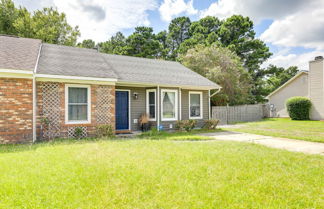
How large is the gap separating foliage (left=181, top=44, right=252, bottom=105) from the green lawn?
13876mm

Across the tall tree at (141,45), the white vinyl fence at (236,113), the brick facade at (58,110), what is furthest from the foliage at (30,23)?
the white vinyl fence at (236,113)

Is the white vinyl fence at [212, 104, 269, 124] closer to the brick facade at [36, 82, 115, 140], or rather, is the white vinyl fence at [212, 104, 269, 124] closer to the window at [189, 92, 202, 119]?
the window at [189, 92, 202, 119]

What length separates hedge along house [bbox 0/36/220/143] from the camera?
25.5ft

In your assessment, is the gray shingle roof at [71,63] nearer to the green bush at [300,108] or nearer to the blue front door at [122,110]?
the blue front door at [122,110]

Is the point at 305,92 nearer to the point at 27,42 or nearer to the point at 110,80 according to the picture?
the point at 110,80

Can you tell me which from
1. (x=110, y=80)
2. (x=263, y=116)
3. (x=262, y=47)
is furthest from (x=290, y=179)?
(x=262, y=47)

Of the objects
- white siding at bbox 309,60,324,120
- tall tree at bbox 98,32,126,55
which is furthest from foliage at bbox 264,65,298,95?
tall tree at bbox 98,32,126,55

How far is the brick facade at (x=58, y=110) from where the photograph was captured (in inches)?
336

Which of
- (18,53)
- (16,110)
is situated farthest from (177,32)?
(16,110)

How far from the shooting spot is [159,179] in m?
4.13

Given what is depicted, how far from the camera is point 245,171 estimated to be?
4641 millimetres

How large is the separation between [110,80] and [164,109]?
12.5 ft

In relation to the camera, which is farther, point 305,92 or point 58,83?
point 305,92

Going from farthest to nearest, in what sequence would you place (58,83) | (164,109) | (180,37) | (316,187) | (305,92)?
(180,37) → (305,92) → (164,109) → (58,83) → (316,187)
